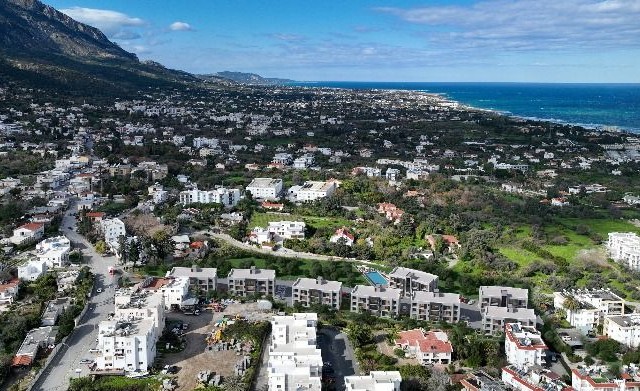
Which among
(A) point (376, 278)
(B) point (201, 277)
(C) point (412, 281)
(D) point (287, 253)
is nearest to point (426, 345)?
(C) point (412, 281)

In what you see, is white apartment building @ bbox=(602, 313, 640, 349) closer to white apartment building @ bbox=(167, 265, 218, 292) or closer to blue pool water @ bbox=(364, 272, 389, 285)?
blue pool water @ bbox=(364, 272, 389, 285)

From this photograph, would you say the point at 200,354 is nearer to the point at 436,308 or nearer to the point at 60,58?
the point at 436,308

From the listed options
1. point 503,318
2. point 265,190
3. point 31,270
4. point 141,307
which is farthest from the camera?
point 265,190

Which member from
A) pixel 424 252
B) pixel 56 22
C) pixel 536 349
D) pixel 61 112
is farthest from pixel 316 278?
pixel 56 22

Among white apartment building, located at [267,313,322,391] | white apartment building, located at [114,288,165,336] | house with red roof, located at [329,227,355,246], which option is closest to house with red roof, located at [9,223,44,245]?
white apartment building, located at [114,288,165,336]

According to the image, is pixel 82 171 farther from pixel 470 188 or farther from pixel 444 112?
pixel 444 112
